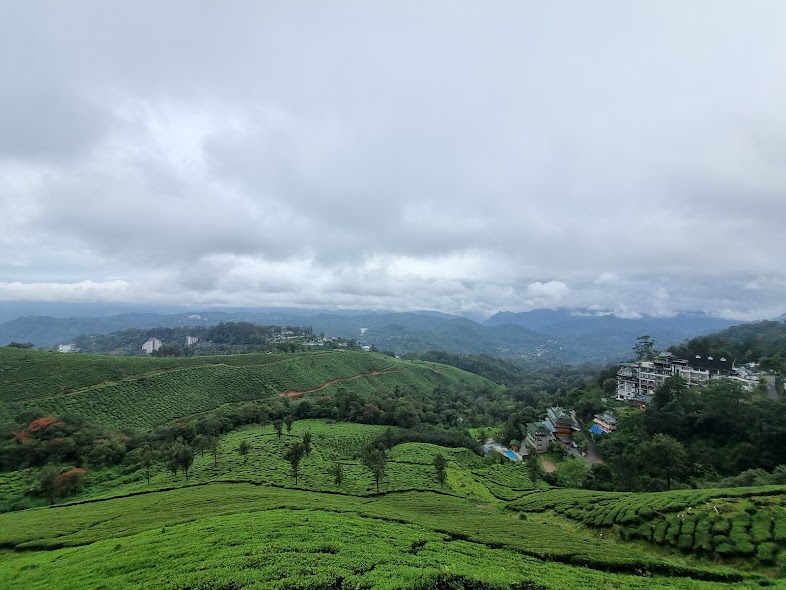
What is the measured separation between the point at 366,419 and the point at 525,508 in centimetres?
6620

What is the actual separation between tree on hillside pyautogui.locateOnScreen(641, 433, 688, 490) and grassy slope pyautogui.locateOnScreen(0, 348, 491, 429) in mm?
105492

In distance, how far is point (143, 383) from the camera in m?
105

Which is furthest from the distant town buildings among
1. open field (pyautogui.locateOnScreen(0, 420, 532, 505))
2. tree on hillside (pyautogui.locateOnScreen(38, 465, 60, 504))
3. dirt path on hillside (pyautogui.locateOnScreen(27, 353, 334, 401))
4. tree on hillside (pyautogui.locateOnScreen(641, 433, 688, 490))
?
dirt path on hillside (pyautogui.locateOnScreen(27, 353, 334, 401))

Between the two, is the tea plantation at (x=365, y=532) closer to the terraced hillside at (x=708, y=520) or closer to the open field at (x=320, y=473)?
the terraced hillside at (x=708, y=520)

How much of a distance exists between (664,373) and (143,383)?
154m

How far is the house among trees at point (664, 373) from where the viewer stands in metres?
99.1

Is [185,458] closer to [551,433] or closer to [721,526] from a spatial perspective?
[721,526]

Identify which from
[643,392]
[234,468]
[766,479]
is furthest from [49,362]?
[643,392]

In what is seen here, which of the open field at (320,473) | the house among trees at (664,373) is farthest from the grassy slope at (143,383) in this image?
the house among trees at (664,373)

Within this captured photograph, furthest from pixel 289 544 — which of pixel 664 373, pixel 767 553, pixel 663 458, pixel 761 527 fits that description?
pixel 664 373

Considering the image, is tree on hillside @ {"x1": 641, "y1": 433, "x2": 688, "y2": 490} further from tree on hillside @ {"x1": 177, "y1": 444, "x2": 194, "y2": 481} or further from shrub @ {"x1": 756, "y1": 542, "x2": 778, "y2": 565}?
tree on hillside @ {"x1": 177, "y1": 444, "x2": 194, "y2": 481}

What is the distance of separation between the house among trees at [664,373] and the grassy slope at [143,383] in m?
95.0

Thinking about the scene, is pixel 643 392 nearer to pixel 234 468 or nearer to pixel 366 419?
pixel 366 419

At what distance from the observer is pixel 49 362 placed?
10112 cm
